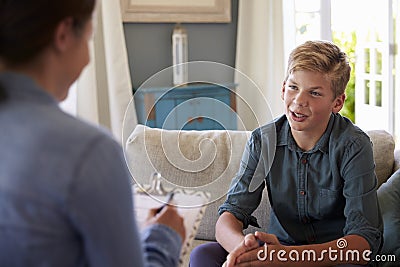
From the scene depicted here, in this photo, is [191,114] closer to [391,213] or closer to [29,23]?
[391,213]

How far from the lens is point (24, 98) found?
2.46 ft

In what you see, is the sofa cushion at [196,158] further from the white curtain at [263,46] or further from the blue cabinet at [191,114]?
the white curtain at [263,46]

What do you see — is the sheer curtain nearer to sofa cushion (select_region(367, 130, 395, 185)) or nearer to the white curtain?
Answer: the white curtain

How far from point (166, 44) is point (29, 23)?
344cm

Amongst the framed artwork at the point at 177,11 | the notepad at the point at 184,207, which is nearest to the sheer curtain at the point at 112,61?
the framed artwork at the point at 177,11

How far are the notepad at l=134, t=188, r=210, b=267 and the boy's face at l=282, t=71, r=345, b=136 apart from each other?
71 centimetres

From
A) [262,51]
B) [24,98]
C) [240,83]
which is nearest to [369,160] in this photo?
[24,98]

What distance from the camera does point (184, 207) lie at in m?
0.99

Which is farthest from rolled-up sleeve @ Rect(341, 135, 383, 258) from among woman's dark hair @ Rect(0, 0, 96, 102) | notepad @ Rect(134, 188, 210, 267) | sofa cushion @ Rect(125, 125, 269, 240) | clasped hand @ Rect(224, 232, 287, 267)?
woman's dark hair @ Rect(0, 0, 96, 102)

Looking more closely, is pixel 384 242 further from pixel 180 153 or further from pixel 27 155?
pixel 27 155

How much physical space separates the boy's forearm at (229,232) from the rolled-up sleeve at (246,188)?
21 mm

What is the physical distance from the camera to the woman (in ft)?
2.31

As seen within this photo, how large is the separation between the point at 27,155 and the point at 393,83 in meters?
4.05

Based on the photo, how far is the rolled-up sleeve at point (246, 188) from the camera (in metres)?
1.77
